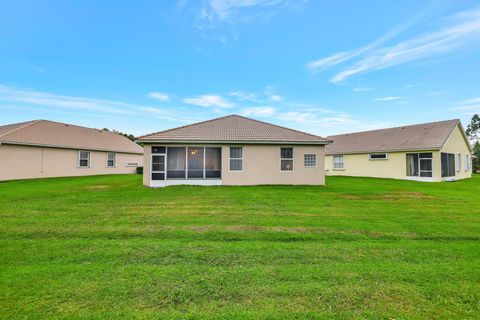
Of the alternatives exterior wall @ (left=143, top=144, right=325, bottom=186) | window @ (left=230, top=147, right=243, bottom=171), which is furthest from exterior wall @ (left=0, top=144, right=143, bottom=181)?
window @ (left=230, top=147, right=243, bottom=171)

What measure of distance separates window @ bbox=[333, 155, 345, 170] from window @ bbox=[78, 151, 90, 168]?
26.5 metres

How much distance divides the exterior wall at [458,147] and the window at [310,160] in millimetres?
13021

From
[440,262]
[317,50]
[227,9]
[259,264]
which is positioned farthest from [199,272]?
[317,50]

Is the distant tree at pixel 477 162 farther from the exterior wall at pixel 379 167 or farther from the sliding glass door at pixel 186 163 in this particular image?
the sliding glass door at pixel 186 163

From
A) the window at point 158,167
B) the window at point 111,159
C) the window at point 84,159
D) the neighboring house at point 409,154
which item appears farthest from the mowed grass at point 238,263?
the window at point 111,159

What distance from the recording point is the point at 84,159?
22.8 meters

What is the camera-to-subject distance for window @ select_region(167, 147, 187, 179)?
17.7m

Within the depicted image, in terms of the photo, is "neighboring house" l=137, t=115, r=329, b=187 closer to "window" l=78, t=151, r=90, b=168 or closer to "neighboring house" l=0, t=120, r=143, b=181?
"neighboring house" l=0, t=120, r=143, b=181

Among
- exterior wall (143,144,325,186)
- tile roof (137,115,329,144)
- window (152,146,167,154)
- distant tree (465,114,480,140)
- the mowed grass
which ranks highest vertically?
distant tree (465,114,480,140)

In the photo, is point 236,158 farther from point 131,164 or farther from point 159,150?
point 131,164

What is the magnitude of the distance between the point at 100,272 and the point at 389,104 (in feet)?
92.4

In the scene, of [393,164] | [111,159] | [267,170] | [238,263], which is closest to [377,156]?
[393,164]

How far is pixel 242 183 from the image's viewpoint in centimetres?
1588

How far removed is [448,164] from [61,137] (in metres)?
35.5
